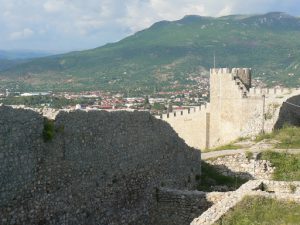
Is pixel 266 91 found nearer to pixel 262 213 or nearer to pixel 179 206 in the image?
pixel 179 206

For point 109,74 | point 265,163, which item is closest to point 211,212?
point 265,163

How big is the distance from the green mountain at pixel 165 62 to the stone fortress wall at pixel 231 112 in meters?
74.3

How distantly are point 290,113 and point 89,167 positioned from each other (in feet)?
52.0

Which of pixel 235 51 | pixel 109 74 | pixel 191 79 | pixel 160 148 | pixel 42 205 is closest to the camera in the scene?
pixel 42 205

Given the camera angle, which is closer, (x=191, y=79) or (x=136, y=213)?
(x=136, y=213)

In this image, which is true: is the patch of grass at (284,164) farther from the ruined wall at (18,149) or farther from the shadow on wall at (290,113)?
the ruined wall at (18,149)

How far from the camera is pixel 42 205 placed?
11.4 metres

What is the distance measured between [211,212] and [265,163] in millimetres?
7794

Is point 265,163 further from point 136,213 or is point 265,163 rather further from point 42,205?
point 42,205

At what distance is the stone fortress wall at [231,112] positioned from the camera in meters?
26.3

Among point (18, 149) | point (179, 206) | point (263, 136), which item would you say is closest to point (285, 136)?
point (263, 136)

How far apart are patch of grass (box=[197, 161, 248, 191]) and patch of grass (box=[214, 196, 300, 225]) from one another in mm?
5002

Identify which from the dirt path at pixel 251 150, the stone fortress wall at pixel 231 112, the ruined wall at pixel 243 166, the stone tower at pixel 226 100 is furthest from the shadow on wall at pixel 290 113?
the ruined wall at pixel 243 166

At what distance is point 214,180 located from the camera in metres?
19.0
